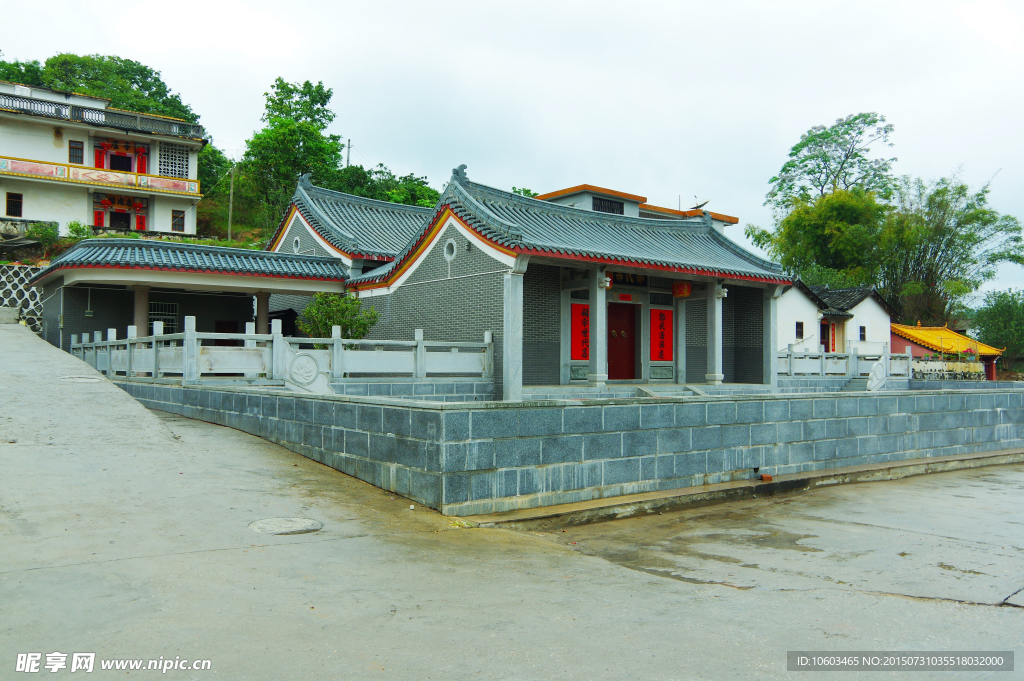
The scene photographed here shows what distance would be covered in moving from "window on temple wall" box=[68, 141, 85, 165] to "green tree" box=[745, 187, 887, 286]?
36.3m

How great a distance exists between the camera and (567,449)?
7.73 metres

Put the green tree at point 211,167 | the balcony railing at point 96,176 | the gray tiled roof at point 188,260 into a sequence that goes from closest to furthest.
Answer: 1. the gray tiled roof at point 188,260
2. the balcony railing at point 96,176
3. the green tree at point 211,167

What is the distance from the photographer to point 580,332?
17781 mm

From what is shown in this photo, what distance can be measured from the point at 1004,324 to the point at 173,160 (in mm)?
45844

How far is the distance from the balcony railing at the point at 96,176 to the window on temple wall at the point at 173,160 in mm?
1199

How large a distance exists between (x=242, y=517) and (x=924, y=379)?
24391 millimetres

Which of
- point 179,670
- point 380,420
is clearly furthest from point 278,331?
point 179,670

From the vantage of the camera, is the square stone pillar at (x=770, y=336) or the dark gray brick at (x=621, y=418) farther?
the square stone pillar at (x=770, y=336)

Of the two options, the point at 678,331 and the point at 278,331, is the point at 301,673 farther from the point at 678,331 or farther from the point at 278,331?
the point at 678,331

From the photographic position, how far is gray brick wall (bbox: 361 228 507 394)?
15.5m

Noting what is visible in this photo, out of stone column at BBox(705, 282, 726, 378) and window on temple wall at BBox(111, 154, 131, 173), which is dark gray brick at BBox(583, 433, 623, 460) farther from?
window on temple wall at BBox(111, 154, 131, 173)

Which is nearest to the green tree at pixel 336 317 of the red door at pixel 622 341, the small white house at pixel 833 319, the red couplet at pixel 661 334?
the red door at pixel 622 341

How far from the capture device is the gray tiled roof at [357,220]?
69.6 feet

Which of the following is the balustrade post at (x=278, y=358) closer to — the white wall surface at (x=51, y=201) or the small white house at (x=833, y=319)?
the small white house at (x=833, y=319)
